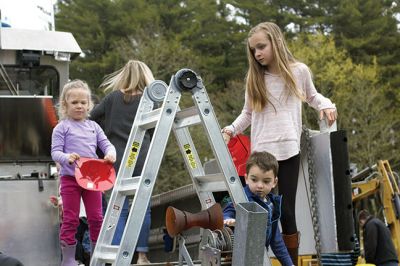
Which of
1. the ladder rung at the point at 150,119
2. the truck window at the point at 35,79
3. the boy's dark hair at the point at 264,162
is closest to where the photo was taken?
the ladder rung at the point at 150,119

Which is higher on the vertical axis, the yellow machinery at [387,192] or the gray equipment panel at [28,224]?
the gray equipment panel at [28,224]

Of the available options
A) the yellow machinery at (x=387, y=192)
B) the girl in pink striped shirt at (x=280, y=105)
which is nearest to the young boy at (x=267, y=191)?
the girl in pink striped shirt at (x=280, y=105)

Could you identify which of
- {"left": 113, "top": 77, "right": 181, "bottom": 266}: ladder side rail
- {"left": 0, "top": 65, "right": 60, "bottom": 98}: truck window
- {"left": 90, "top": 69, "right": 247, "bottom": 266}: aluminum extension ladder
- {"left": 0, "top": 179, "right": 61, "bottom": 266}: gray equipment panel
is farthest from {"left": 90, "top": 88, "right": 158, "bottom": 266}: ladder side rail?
{"left": 0, "top": 65, "right": 60, "bottom": 98}: truck window

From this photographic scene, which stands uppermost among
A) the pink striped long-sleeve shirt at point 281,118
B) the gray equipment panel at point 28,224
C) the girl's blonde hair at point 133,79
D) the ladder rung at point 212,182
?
the girl's blonde hair at point 133,79

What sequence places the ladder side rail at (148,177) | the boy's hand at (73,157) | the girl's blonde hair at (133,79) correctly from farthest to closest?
Answer: the girl's blonde hair at (133,79) → the boy's hand at (73,157) → the ladder side rail at (148,177)

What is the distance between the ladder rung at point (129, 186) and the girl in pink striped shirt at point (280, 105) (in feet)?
3.91

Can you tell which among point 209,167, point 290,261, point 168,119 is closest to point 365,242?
point 209,167

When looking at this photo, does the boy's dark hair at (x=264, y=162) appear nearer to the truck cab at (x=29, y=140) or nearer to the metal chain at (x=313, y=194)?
the metal chain at (x=313, y=194)

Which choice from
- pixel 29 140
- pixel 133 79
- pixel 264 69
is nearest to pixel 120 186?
pixel 264 69

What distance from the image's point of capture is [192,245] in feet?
25.0

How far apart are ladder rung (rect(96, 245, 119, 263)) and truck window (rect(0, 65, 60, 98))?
15.9ft

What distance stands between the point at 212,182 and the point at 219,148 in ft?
1.71

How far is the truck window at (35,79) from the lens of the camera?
10.1m

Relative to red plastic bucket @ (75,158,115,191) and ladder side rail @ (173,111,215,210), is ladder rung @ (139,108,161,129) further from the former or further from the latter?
red plastic bucket @ (75,158,115,191)
